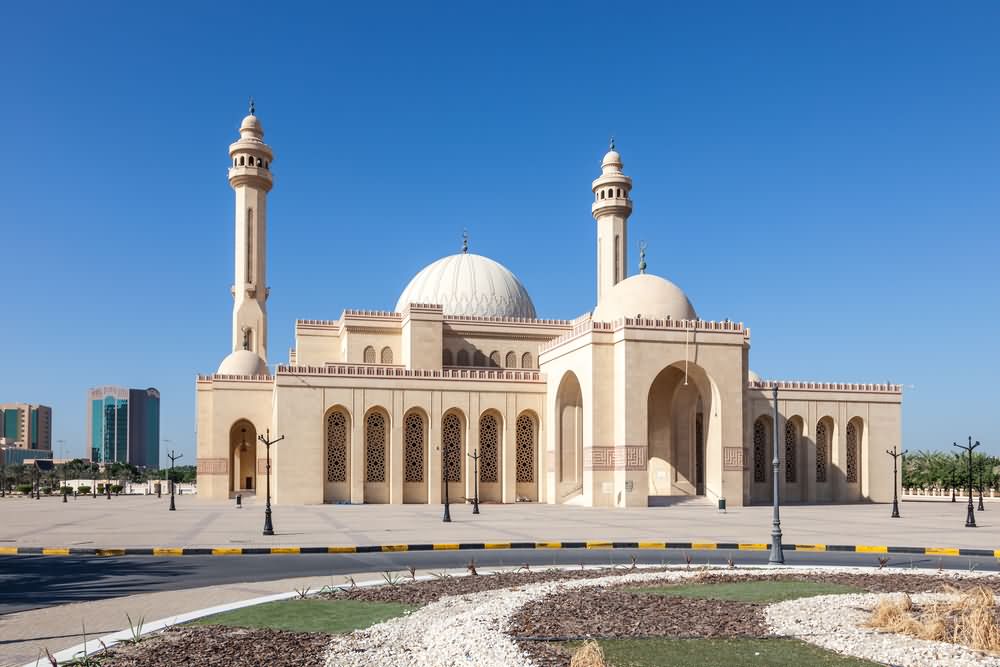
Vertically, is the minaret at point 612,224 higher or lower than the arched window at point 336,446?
higher

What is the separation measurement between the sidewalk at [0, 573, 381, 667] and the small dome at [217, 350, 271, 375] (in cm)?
3395

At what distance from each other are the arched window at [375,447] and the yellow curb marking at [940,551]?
26.0 meters

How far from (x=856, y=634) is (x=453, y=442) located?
33.6 metres

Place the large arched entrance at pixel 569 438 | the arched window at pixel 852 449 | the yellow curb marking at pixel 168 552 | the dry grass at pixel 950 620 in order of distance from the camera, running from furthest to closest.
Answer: the arched window at pixel 852 449, the large arched entrance at pixel 569 438, the yellow curb marking at pixel 168 552, the dry grass at pixel 950 620

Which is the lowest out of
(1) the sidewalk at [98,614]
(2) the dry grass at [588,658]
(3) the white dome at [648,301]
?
(1) the sidewalk at [98,614]

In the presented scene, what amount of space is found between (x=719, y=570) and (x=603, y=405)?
2342cm

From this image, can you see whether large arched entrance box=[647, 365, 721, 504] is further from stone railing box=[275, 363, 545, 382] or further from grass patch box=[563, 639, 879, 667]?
grass patch box=[563, 639, 879, 667]

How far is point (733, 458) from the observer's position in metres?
36.9

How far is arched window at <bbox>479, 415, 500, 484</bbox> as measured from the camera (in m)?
41.9

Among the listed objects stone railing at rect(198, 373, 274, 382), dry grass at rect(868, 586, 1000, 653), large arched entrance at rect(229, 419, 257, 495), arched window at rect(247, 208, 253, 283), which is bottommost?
large arched entrance at rect(229, 419, 257, 495)

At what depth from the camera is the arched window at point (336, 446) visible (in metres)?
40.4

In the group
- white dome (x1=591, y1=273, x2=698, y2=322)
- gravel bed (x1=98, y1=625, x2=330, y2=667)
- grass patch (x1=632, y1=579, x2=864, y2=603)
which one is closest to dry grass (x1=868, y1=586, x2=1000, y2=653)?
grass patch (x1=632, y1=579, x2=864, y2=603)

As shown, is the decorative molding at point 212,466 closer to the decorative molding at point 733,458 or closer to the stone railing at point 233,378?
the stone railing at point 233,378

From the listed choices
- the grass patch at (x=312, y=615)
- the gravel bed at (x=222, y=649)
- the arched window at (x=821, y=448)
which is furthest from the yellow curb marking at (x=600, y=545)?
the arched window at (x=821, y=448)
